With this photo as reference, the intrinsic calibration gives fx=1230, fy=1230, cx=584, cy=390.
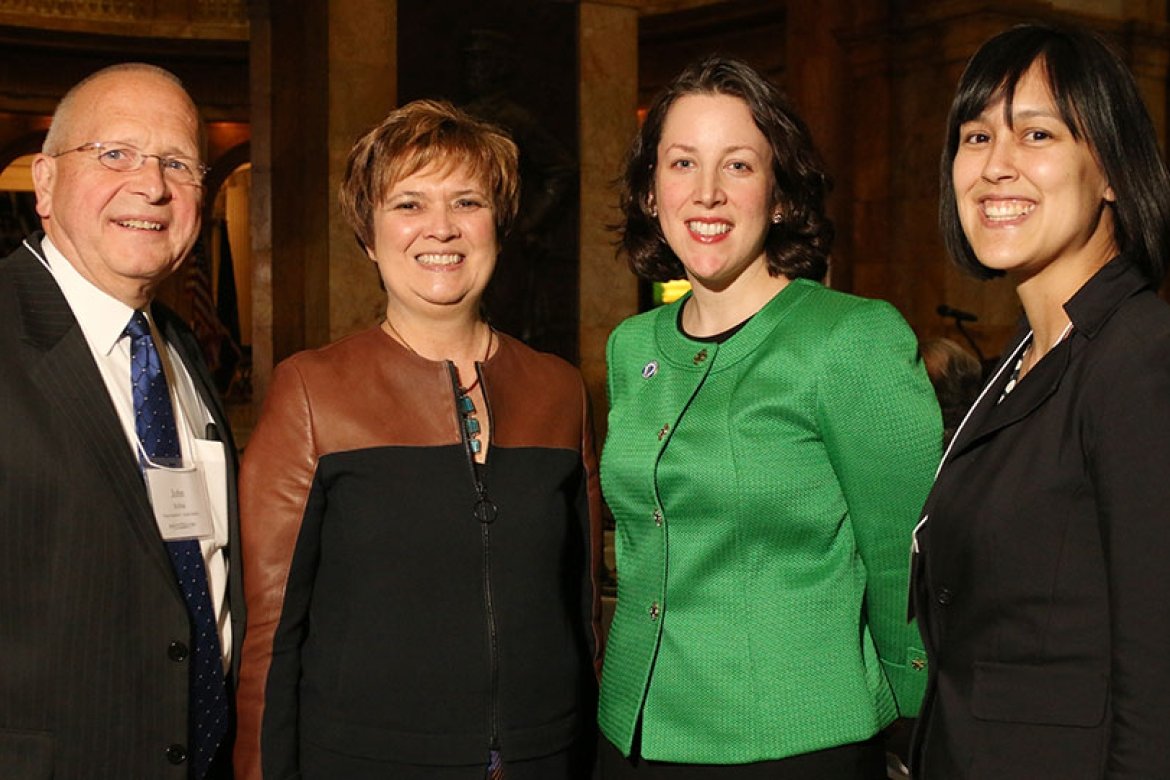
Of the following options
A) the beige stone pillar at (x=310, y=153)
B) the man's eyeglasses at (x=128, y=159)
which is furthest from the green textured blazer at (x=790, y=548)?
the beige stone pillar at (x=310, y=153)

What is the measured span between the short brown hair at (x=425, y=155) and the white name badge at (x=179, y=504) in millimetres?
681

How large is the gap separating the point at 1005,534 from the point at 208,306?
1920 cm

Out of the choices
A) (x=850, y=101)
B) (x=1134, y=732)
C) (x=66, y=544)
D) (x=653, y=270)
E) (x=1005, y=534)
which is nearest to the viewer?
(x=1134, y=732)

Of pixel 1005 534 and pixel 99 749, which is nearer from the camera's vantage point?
pixel 1005 534

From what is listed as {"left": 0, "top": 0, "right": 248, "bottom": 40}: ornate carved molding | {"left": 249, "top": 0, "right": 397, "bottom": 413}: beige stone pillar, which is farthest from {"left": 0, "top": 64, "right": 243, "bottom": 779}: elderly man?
{"left": 0, "top": 0, "right": 248, "bottom": 40}: ornate carved molding

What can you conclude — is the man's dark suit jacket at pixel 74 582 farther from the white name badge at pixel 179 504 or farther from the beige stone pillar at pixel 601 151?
the beige stone pillar at pixel 601 151

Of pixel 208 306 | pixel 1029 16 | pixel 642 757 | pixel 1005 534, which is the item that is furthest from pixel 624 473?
pixel 208 306

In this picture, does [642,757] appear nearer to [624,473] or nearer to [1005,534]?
[624,473]

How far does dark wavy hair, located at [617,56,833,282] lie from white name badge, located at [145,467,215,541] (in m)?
1.19

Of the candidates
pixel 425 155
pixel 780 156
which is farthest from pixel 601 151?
pixel 780 156

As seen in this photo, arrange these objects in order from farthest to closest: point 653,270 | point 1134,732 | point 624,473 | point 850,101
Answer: point 850,101
point 653,270
point 624,473
point 1134,732

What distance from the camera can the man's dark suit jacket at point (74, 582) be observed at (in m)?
2.17

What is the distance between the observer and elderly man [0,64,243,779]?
7.17 ft

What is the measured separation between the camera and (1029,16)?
11.0m
